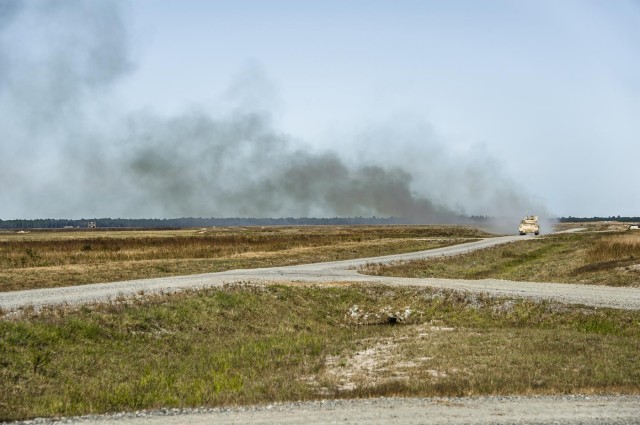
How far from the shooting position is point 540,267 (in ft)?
150

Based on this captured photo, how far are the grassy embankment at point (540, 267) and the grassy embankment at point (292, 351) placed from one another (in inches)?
448

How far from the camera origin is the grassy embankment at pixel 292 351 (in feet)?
47.4

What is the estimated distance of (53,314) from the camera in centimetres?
2164

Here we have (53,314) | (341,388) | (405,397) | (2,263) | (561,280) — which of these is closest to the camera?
(405,397)

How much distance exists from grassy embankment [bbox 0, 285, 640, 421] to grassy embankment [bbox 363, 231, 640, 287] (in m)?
11.4

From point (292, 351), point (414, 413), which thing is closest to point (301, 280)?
point (292, 351)

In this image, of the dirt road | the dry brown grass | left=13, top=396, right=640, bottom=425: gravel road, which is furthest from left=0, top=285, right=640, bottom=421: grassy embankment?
the dry brown grass

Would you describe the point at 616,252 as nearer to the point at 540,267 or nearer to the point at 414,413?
the point at 540,267

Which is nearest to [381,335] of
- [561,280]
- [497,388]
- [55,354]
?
[497,388]

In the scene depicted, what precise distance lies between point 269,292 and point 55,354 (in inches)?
509

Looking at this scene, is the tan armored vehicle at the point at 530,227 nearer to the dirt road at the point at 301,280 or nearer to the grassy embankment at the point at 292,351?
the dirt road at the point at 301,280

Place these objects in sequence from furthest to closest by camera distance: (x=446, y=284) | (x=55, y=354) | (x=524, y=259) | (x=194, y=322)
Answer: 1. (x=524, y=259)
2. (x=446, y=284)
3. (x=194, y=322)
4. (x=55, y=354)

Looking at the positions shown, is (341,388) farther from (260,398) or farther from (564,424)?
(564,424)

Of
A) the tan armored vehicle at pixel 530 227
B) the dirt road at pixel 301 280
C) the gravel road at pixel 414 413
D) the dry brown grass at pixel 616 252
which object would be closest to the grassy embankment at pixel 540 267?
the dry brown grass at pixel 616 252
